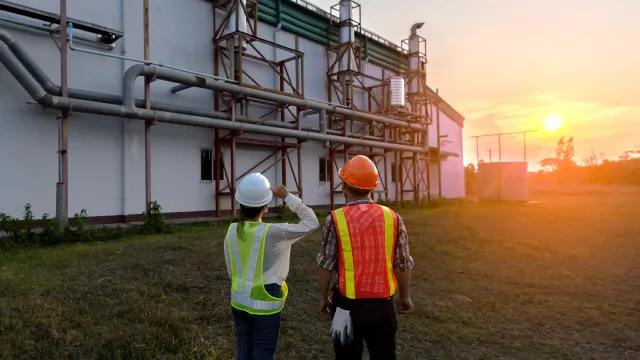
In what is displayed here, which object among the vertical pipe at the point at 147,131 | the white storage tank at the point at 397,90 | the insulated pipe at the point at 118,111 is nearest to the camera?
the insulated pipe at the point at 118,111

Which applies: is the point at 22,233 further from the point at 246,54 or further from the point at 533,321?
the point at 533,321

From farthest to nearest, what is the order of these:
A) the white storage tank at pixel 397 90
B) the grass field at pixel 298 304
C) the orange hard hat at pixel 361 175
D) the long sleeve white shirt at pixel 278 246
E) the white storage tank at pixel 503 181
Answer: the white storage tank at pixel 503 181, the white storage tank at pixel 397 90, the grass field at pixel 298 304, the orange hard hat at pixel 361 175, the long sleeve white shirt at pixel 278 246

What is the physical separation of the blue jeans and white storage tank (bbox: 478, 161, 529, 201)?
25.2m

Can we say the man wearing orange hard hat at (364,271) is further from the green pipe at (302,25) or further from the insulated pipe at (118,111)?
the green pipe at (302,25)

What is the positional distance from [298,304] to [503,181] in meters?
22.9

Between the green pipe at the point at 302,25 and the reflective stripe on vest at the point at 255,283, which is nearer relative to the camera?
the reflective stripe on vest at the point at 255,283

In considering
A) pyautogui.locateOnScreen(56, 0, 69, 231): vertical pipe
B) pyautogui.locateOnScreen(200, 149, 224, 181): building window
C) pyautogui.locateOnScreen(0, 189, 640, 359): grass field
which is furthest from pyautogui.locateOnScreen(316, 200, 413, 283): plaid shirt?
pyautogui.locateOnScreen(200, 149, 224, 181): building window

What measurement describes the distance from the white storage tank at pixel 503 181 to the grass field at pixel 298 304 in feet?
54.2

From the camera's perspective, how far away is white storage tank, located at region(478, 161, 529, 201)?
2455cm

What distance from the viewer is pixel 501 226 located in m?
12.7

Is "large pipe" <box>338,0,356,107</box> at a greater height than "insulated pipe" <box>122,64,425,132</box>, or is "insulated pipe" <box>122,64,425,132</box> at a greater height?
"large pipe" <box>338,0,356,107</box>

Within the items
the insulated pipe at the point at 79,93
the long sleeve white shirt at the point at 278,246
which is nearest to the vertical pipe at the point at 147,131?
the insulated pipe at the point at 79,93

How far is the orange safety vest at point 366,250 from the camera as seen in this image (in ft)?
7.82

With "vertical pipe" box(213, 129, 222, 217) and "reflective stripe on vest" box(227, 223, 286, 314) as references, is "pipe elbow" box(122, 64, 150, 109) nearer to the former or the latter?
"vertical pipe" box(213, 129, 222, 217)
